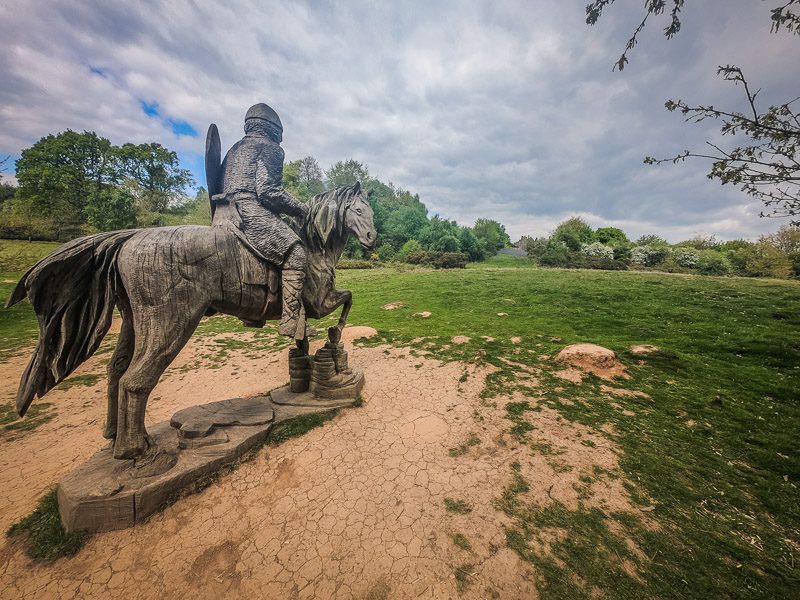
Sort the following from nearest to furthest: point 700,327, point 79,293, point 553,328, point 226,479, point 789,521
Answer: point 789,521
point 79,293
point 226,479
point 700,327
point 553,328

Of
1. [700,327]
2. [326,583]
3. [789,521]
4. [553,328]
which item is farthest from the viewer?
[553,328]

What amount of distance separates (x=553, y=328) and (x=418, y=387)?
476cm

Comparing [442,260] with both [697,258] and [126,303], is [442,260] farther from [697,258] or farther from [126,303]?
[126,303]

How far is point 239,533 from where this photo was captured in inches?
87.7

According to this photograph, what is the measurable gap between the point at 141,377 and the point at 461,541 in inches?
118

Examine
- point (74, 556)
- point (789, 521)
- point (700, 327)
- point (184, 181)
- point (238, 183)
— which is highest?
point (184, 181)

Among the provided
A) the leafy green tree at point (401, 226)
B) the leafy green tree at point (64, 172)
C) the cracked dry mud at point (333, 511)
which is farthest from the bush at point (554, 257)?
the leafy green tree at point (64, 172)

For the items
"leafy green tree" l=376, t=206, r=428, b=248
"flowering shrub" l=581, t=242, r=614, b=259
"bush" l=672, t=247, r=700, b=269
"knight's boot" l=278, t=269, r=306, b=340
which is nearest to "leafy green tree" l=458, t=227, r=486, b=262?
"leafy green tree" l=376, t=206, r=428, b=248

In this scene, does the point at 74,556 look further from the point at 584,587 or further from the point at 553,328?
the point at 553,328

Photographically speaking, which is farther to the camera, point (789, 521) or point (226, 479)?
point (226, 479)

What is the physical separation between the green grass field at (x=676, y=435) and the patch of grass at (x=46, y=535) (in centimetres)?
332

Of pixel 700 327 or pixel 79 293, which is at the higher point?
pixel 79 293

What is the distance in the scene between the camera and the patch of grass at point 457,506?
7.73 ft

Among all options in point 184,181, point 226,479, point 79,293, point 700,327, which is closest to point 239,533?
point 226,479
